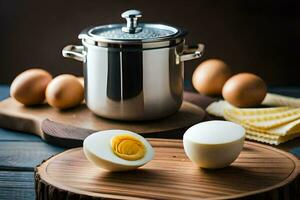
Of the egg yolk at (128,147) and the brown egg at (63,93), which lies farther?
the brown egg at (63,93)

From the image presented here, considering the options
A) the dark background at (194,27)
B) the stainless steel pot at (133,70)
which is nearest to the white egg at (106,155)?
the stainless steel pot at (133,70)

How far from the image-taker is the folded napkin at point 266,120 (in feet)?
4.62

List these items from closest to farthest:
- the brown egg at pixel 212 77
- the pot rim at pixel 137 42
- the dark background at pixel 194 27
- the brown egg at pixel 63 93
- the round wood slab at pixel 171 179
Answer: the round wood slab at pixel 171 179
the pot rim at pixel 137 42
the brown egg at pixel 63 93
the brown egg at pixel 212 77
the dark background at pixel 194 27

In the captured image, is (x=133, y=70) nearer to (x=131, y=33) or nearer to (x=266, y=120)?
(x=131, y=33)

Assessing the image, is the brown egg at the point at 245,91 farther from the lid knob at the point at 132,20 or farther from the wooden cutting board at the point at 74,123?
the lid knob at the point at 132,20

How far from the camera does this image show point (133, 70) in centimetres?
142

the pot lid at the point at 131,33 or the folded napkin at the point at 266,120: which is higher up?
the pot lid at the point at 131,33

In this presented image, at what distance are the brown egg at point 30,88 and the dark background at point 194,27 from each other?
1.23 feet

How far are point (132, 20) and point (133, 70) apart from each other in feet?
0.38

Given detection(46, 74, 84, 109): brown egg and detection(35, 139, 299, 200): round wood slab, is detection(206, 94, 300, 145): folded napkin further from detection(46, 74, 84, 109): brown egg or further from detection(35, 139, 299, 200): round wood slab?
detection(46, 74, 84, 109): brown egg

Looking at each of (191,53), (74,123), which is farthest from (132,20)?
(74,123)

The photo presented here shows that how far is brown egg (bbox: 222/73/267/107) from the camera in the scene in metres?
1.57

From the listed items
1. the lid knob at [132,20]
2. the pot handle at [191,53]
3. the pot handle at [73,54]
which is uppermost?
the lid knob at [132,20]

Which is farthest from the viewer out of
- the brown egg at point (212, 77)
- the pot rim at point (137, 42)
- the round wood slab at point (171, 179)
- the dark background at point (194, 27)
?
the dark background at point (194, 27)
